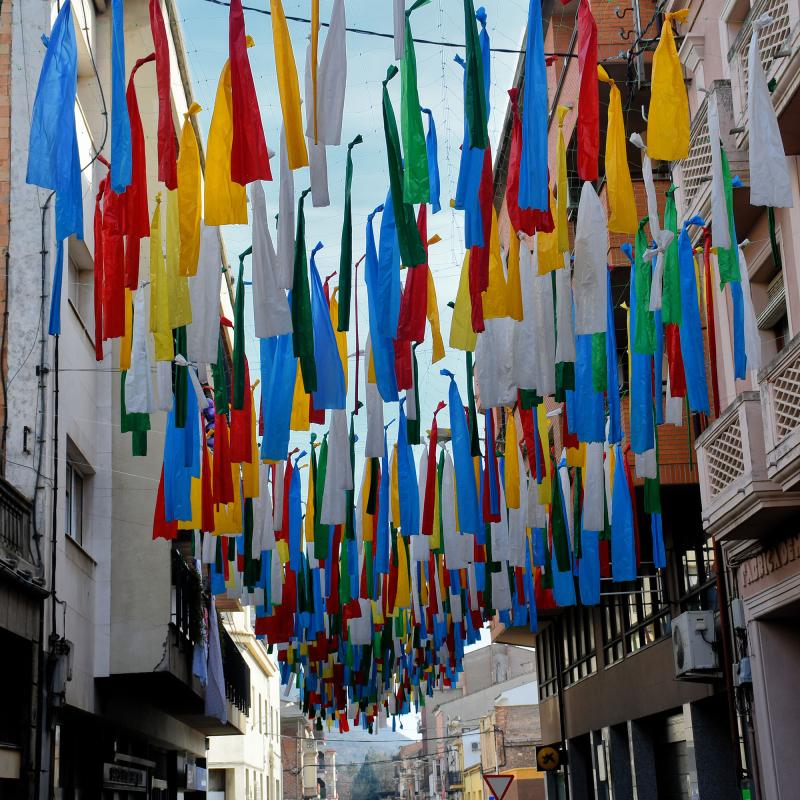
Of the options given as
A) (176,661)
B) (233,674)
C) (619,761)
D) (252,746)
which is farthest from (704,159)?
(252,746)

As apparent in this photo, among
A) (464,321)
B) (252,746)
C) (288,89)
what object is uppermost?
(288,89)

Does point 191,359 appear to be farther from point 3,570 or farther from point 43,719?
point 43,719

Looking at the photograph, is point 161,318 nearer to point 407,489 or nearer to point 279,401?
point 279,401

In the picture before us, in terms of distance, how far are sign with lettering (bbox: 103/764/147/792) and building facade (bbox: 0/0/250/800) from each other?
0.17 ft

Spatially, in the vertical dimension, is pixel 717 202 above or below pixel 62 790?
above

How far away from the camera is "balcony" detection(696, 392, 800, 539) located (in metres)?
12.8

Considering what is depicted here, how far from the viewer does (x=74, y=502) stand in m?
16.8

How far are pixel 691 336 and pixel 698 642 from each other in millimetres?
6890

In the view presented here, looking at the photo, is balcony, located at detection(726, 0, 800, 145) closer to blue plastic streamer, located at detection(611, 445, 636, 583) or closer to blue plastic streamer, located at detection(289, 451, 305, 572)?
blue plastic streamer, located at detection(611, 445, 636, 583)

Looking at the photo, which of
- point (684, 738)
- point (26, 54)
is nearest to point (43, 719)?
point (26, 54)

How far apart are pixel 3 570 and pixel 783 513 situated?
25.8 ft

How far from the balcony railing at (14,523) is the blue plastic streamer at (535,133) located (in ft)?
21.0

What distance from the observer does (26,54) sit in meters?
14.8

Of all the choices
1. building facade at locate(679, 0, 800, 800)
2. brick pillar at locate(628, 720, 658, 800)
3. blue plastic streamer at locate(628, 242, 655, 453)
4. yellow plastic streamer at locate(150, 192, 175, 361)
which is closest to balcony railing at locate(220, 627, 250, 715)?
brick pillar at locate(628, 720, 658, 800)
